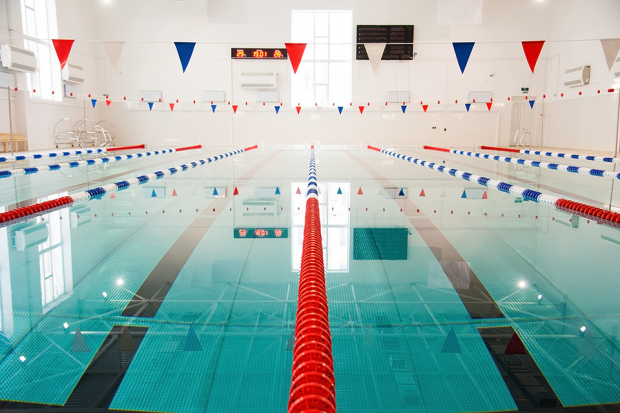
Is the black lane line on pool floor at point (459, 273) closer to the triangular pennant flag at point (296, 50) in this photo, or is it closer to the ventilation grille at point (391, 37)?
the triangular pennant flag at point (296, 50)

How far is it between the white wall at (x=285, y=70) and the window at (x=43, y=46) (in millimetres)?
1915

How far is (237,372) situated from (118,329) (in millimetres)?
580

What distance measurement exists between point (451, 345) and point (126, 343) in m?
1.17

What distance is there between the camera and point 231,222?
3637 millimetres

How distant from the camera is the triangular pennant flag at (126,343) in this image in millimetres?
1561

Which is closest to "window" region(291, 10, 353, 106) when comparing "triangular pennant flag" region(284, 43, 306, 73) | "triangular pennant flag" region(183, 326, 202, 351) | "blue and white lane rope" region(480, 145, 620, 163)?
"blue and white lane rope" region(480, 145, 620, 163)

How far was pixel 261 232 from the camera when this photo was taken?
325 cm

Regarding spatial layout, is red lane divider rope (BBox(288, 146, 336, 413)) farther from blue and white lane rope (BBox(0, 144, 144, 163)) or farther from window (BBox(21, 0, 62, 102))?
window (BBox(21, 0, 62, 102))

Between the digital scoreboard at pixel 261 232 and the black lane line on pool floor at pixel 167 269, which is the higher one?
the digital scoreboard at pixel 261 232

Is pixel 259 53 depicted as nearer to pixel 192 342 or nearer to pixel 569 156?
pixel 569 156

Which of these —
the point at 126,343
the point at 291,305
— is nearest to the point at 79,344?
the point at 126,343

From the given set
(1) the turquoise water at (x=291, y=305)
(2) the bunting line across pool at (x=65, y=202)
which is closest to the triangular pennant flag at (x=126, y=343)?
(1) the turquoise water at (x=291, y=305)

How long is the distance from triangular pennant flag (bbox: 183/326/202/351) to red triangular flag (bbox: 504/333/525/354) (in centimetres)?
108

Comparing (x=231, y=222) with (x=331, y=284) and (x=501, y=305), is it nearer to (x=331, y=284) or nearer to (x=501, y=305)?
(x=331, y=284)
